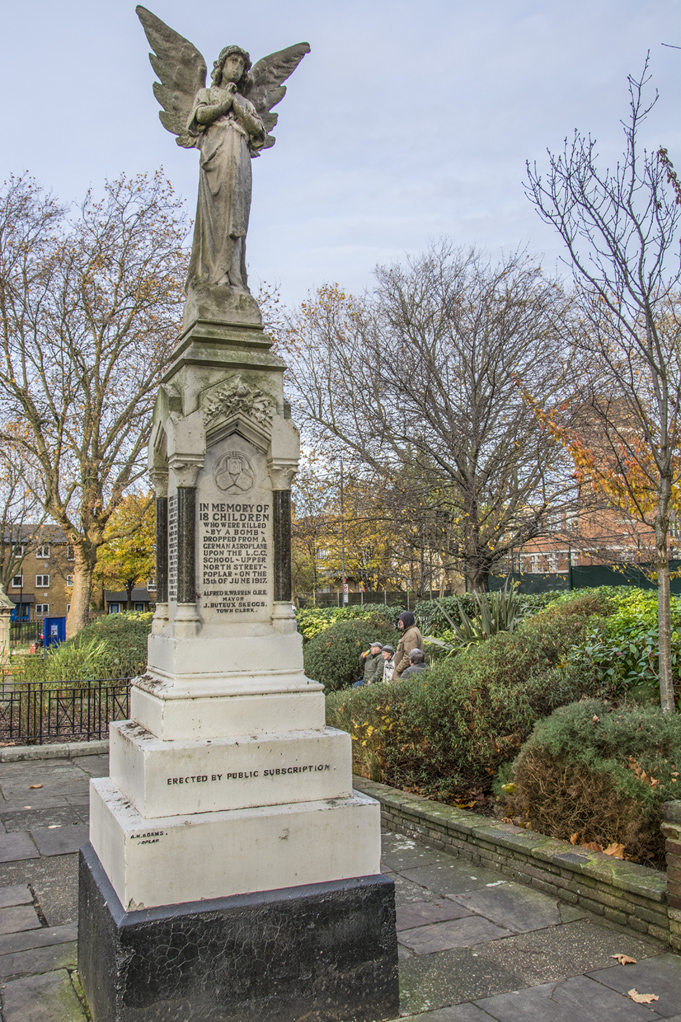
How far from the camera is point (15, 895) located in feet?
18.1

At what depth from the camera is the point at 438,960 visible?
435 centimetres

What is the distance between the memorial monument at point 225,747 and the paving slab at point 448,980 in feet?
0.65

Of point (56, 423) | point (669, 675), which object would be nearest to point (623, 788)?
point (669, 675)

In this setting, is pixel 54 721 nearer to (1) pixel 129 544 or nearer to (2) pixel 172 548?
(2) pixel 172 548

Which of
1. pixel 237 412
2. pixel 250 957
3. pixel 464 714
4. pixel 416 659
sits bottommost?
pixel 250 957

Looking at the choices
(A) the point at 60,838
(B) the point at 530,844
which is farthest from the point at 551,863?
(A) the point at 60,838

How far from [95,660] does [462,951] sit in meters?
12.3

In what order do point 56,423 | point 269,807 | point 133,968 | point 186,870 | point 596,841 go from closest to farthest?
point 133,968
point 186,870
point 269,807
point 596,841
point 56,423

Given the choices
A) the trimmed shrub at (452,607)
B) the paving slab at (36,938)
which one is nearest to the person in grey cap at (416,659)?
the trimmed shrub at (452,607)

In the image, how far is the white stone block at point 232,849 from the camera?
3580 mm

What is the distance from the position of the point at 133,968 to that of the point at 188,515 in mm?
2193

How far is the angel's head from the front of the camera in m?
4.94

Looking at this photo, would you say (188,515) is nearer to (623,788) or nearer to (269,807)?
(269,807)

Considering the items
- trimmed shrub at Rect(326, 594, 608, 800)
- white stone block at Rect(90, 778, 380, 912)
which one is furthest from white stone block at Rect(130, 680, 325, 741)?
trimmed shrub at Rect(326, 594, 608, 800)
